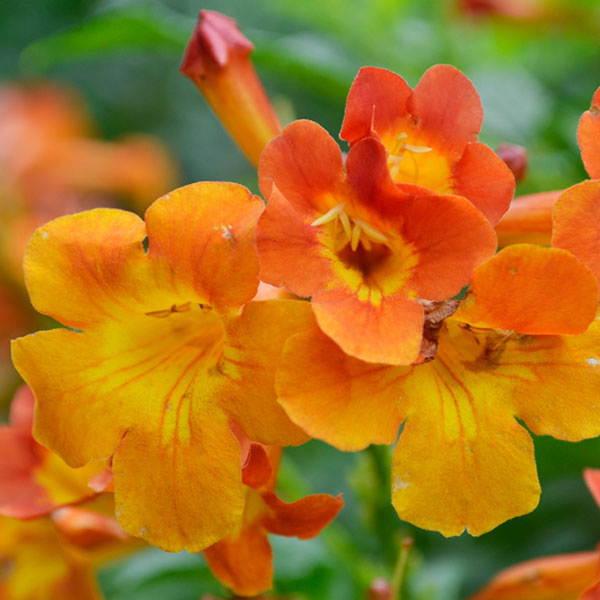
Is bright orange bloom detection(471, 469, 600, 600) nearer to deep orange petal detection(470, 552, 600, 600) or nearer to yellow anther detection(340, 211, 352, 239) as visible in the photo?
deep orange petal detection(470, 552, 600, 600)

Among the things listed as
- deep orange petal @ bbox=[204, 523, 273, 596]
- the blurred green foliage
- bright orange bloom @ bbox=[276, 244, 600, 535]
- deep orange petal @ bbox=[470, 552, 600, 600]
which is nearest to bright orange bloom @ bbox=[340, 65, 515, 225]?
bright orange bloom @ bbox=[276, 244, 600, 535]

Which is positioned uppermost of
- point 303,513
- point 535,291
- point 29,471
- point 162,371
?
point 535,291

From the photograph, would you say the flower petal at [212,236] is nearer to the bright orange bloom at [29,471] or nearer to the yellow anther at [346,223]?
the yellow anther at [346,223]

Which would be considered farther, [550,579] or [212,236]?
[550,579]

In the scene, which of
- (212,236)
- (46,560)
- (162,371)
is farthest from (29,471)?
(212,236)

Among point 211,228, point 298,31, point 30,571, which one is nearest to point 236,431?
point 211,228

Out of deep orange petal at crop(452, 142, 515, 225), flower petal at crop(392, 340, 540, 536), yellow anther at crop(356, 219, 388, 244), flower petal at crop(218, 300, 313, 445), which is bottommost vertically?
flower petal at crop(392, 340, 540, 536)

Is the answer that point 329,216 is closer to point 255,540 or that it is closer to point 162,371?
point 162,371
